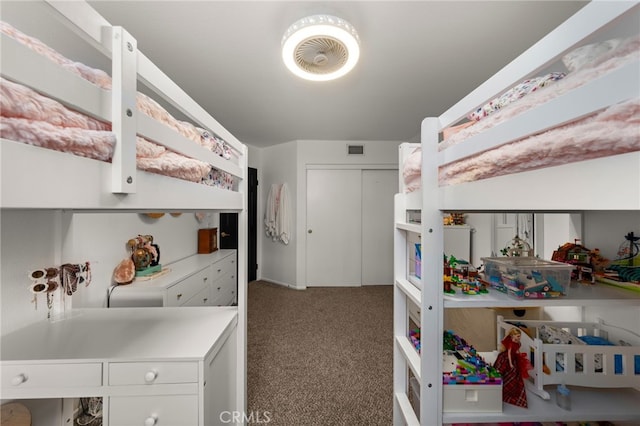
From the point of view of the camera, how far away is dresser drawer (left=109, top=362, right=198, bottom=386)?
2.91ft

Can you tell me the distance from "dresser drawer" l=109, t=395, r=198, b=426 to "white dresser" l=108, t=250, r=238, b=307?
2.92ft

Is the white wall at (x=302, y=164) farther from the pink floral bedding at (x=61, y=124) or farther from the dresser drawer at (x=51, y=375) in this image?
the pink floral bedding at (x=61, y=124)

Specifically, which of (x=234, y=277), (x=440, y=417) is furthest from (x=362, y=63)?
(x=234, y=277)

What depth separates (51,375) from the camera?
884mm

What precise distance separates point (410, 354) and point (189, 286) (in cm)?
181

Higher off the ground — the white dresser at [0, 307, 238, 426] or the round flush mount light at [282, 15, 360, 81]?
the round flush mount light at [282, 15, 360, 81]

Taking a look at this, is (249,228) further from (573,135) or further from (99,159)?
(573,135)

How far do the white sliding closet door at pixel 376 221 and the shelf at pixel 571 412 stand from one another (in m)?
2.86

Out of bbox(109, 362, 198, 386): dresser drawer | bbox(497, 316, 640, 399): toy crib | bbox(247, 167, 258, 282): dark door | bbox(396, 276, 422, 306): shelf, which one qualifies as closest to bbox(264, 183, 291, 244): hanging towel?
bbox(247, 167, 258, 282): dark door

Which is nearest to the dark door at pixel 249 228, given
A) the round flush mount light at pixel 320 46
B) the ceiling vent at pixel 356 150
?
the ceiling vent at pixel 356 150

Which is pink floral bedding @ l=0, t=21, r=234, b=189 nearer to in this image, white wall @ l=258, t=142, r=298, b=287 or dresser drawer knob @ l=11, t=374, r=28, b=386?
dresser drawer knob @ l=11, t=374, r=28, b=386

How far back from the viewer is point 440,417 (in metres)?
0.89

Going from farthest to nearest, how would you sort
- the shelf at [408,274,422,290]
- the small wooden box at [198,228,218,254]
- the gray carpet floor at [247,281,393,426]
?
the small wooden box at [198,228,218,254]
the gray carpet floor at [247,281,393,426]
the shelf at [408,274,422,290]

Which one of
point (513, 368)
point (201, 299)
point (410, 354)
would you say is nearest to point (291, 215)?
point (201, 299)
